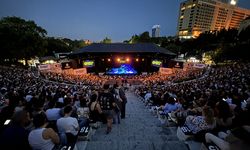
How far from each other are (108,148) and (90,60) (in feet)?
118

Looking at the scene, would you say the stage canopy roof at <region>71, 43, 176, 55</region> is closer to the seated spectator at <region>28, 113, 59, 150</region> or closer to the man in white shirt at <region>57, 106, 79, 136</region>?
the man in white shirt at <region>57, 106, 79, 136</region>

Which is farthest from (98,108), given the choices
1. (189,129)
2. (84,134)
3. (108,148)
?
(189,129)

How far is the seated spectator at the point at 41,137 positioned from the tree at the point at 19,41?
34.3 m

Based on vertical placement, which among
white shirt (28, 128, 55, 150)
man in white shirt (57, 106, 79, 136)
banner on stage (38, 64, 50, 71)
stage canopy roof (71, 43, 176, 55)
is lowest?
banner on stage (38, 64, 50, 71)

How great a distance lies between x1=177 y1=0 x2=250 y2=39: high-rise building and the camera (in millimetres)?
128750

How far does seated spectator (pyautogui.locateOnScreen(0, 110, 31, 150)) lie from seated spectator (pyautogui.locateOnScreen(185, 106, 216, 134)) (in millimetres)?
3516

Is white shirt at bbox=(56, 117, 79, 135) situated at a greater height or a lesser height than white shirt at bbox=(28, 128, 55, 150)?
lesser

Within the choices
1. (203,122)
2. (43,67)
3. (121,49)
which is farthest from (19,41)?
(203,122)

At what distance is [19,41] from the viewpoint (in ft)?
106

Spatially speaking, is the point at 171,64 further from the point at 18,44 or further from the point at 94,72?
the point at 18,44

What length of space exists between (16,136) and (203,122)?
372 cm

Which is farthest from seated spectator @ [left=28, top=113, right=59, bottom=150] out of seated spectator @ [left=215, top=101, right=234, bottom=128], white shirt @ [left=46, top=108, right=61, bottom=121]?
seated spectator @ [left=215, top=101, right=234, bottom=128]

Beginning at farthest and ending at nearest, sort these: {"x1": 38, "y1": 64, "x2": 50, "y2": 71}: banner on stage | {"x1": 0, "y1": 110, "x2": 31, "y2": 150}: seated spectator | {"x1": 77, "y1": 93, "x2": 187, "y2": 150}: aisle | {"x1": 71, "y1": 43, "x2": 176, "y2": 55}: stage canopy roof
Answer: {"x1": 71, "y1": 43, "x2": 176, "y2": 55}: stage canopy roof < {"x1": 38, "y1": 64, "x2": 50, "y2": 71}: banner on stage < {"x1": 77, "y1": 93, "x2": 187, "y2": 150}: aisle < {"x1": 0, "y1": 110, "x2": 31, "y2": 150}: seated spectator

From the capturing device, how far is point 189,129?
4387mm
